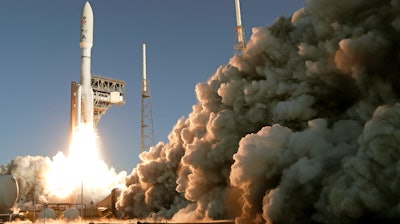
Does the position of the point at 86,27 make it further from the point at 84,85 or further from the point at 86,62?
the point at 84,85

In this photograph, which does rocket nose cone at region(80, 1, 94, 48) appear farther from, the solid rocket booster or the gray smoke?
the gray smoke

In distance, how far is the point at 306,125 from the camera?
30.0 metres

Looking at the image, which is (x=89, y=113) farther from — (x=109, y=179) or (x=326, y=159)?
(x=326, y=159)

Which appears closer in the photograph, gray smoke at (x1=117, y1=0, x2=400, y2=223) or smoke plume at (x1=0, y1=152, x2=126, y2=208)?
gray smoke at (x1=117, y1=0, x2=400, y2=223)

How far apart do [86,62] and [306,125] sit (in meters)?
35.0

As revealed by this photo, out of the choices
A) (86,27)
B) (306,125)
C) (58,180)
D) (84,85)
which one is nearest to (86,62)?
(84,85)

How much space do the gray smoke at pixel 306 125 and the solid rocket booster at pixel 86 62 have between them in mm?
23204

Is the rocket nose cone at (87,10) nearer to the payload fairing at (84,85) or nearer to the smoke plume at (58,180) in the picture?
the payload fairing at (84,85)

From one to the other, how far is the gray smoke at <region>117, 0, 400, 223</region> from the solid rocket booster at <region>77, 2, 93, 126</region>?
23.2 m

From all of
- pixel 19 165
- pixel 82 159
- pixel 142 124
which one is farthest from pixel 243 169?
pixel 19 165

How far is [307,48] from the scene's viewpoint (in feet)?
97.8

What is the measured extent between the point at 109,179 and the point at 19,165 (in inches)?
813

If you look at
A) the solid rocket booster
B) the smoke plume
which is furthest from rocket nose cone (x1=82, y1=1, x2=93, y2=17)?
the smoke plume

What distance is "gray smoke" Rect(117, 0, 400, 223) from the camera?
872 inches
